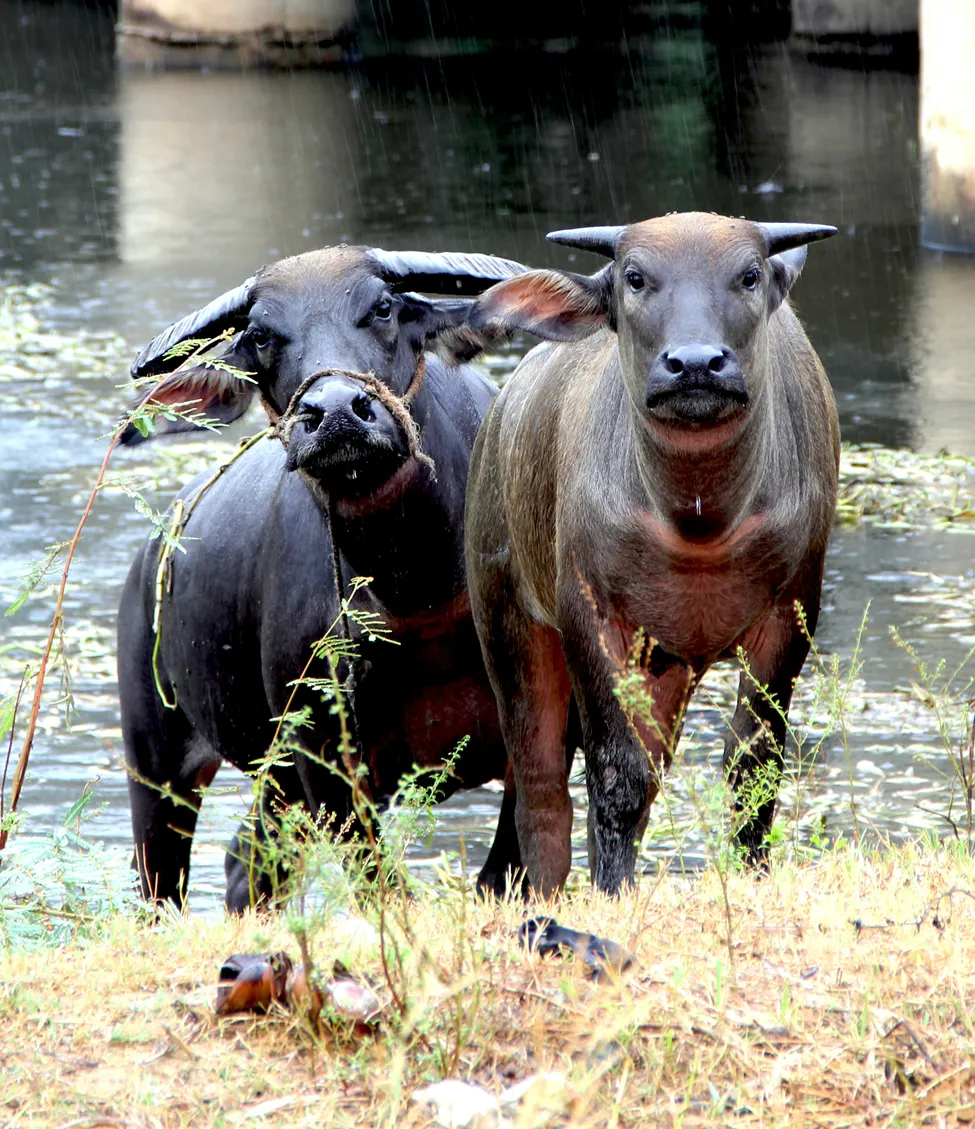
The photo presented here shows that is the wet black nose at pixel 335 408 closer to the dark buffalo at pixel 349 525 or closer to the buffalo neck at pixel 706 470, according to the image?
the dark buffalo at pixel 349 525

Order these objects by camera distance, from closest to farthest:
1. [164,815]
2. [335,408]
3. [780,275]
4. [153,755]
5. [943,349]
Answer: [780,275] → [335,408] → [164,815] → [153,755] → [943,349]

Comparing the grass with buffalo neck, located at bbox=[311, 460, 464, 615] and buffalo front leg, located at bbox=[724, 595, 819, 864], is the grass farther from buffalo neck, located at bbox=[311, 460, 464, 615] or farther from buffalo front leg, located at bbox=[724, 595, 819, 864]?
buffalo neck, located at bbox=[311, 460, 464, 615]

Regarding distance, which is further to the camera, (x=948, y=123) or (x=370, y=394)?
(x=948, y=123)

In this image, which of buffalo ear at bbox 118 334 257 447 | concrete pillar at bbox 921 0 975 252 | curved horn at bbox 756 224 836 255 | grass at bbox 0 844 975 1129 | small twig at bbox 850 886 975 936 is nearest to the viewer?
grass at bbox 0 844 975 1129

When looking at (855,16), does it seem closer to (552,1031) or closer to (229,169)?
(229,169)

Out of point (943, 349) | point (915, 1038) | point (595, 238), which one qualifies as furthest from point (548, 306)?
point (943, 349)

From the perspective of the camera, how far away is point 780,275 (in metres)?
4.88

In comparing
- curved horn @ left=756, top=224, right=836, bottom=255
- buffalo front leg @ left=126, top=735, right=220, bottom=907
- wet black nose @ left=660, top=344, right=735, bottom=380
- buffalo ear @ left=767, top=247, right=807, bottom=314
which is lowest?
buffalo front leg @ left=126, top=735, right=220, bottom=907

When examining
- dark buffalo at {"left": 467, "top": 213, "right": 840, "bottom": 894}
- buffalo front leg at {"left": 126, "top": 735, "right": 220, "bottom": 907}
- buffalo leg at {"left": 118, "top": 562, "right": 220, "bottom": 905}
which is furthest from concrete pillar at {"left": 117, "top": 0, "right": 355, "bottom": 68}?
dark buffalo at {"left": 467, "top": 213, "right": 840, "bottom": 894}

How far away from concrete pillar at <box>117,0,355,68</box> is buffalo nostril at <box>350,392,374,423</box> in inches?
1014

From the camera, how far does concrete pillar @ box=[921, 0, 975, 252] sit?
49.6ft

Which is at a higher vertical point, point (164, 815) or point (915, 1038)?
point (915, 1038)

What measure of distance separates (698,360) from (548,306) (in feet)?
2.63

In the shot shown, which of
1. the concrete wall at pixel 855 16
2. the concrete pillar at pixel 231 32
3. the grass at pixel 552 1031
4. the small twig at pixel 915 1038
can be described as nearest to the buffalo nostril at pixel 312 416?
the grass at pixel 552 1031
